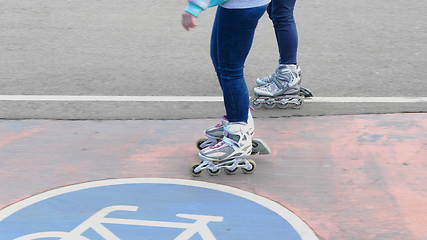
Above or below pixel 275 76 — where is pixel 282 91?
below

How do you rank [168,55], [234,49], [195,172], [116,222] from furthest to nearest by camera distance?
[168,55]
[195,172]
[234,49]
[116,222]

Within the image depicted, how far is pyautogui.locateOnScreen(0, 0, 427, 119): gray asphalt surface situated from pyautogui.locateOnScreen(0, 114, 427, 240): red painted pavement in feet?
0.94

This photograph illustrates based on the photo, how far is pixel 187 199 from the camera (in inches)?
161

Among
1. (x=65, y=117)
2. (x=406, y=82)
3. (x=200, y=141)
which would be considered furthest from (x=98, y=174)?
(x=406, y=82)

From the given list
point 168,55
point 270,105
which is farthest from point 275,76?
point 168,55

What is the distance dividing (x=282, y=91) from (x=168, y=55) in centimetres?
190

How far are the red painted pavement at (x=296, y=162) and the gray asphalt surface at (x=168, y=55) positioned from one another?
286mm

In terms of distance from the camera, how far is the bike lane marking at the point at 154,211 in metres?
3.73

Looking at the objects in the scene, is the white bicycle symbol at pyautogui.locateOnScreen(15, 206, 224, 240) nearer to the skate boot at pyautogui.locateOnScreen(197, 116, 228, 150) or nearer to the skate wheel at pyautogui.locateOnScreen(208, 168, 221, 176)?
the skate wheel at pyautogui.locateOnScreen(208, 168, 221, 176)

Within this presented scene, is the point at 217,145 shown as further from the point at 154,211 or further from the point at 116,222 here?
the point at 116,222

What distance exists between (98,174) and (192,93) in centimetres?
180

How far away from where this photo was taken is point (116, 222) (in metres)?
3.81

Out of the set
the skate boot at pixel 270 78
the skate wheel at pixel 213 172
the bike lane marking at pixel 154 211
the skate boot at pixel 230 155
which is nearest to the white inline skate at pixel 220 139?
the skate boot at pixel 230 155

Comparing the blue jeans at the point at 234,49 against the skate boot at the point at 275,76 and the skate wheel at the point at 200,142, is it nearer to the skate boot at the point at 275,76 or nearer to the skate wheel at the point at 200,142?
the skate wheel at the point at 200,142
